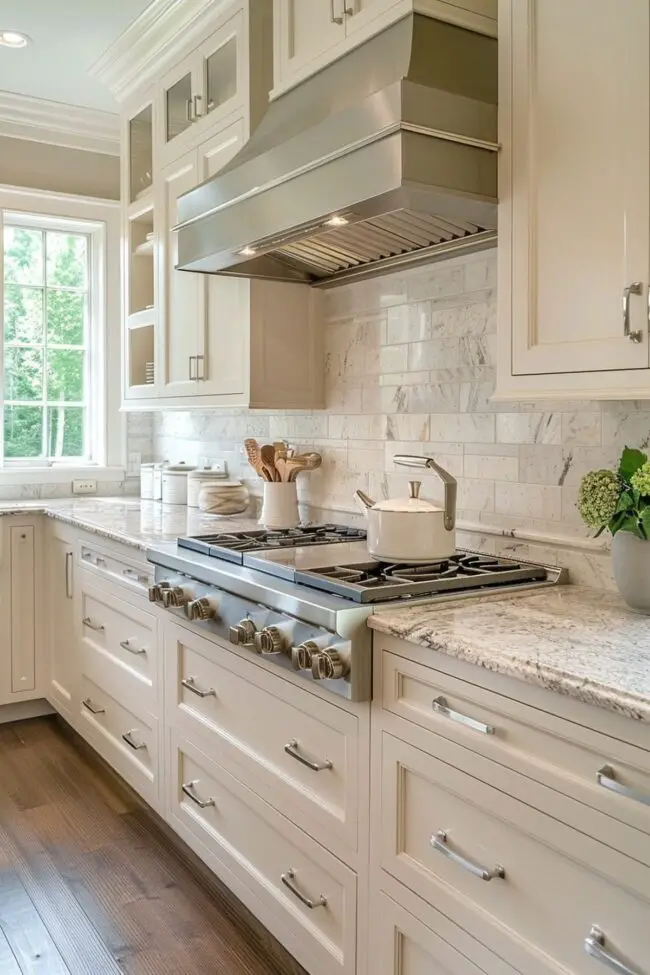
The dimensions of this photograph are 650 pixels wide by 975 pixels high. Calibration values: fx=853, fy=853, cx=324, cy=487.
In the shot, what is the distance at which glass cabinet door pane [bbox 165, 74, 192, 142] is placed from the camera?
319cm

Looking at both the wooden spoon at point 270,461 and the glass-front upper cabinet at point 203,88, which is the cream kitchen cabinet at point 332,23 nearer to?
the glass-front upper cabinet at point 203,88

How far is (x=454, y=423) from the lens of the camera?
8.02 ft

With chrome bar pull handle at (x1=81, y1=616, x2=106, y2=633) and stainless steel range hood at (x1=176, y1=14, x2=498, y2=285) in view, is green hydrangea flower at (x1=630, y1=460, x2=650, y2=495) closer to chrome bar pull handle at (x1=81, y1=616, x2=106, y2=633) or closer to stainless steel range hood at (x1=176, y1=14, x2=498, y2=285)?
stainless steel range hood at (x1=176, y1=14, x2=498, y2=285)

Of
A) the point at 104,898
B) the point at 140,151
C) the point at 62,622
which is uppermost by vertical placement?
the point at 140,151

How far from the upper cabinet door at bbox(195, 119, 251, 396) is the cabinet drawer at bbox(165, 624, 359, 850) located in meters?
0.91

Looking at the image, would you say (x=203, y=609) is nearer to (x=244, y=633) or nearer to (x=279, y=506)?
(x=244, y=633)

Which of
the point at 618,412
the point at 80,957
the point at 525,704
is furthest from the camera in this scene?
the point at 80,957

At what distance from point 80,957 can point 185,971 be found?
0.91ft

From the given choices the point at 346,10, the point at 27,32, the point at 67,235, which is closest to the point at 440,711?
the point at 346,10

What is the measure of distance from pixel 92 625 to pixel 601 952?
8.03 ft

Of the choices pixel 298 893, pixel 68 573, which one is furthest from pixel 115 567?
pixel 298 893

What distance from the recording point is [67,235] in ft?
14.2

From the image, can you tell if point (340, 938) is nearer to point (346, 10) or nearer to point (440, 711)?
point (440, 711)

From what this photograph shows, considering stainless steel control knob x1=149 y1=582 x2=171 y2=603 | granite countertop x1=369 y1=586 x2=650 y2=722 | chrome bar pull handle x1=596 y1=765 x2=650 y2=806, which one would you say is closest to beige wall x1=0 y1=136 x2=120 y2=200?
stainless steel control knob x1=149 y1=582 x2=171 y2=603
